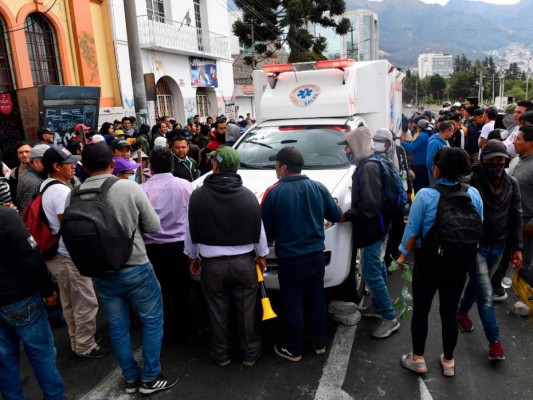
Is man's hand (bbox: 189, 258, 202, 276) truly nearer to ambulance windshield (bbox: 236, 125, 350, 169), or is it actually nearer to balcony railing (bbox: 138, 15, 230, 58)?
ambulance windshield (bbox: 236, 125, 350, 169)

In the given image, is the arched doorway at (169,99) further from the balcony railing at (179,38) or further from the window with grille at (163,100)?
the balcony railing at (179,38)

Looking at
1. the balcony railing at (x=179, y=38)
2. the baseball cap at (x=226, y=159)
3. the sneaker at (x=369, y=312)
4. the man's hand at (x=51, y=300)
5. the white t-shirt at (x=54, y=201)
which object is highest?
the balcony railing at (x=179, y=38)

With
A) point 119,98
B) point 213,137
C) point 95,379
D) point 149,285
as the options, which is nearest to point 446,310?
point 149,285

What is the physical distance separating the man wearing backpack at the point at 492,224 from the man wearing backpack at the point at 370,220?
75 cm

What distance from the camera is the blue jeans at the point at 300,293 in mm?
3359

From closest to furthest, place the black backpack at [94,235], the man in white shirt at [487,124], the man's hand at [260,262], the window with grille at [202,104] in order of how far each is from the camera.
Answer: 1. the black backpack at [94,235]
2. the man's hand at [260,262]
3. the man in white shirt at [487,124]
4. the window with grille at [202,104]

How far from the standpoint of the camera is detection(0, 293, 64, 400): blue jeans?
2.71m

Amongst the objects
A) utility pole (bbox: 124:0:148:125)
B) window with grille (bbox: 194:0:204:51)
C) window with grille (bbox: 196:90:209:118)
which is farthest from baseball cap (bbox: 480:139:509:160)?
window with grille (bbox: 194:0:204:51)

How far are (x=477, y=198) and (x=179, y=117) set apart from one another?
15949mm

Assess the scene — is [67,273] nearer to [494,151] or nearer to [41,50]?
[494,151]

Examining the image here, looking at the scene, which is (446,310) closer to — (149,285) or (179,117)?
(149,285)

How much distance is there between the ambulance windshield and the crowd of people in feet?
3.50

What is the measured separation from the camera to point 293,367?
11.1 ft

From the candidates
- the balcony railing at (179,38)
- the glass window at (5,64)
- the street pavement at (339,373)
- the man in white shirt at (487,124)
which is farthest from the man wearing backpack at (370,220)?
the balcony railing at (179,38)
